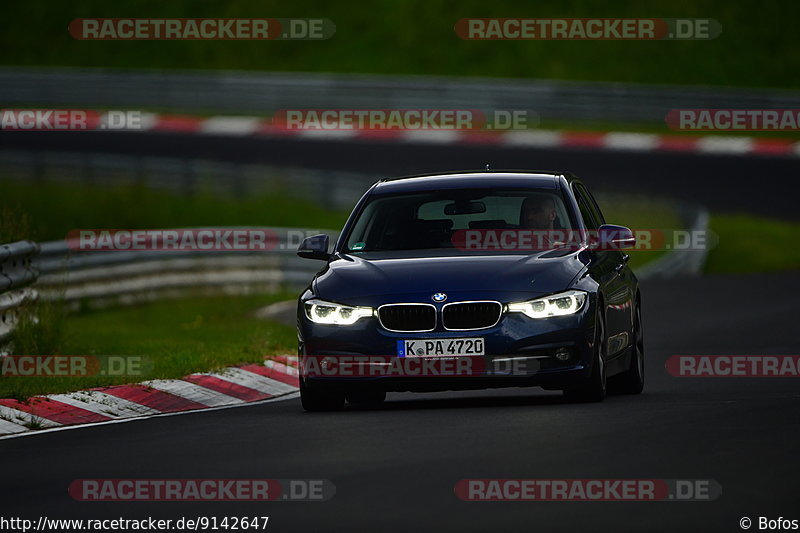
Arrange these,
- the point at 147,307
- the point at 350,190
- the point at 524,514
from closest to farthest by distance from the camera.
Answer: the point at 524,514 < the point at 147,307 < the point at 350,190

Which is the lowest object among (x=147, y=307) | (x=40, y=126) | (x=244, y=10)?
(x=147, y=307)

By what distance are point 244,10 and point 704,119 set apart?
1908 cm

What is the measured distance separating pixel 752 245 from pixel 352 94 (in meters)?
15.5

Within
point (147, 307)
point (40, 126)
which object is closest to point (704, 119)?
point (40, 126)

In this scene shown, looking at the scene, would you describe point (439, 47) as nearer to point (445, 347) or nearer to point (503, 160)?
point (503, 160)

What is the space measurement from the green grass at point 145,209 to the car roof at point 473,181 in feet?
55.7

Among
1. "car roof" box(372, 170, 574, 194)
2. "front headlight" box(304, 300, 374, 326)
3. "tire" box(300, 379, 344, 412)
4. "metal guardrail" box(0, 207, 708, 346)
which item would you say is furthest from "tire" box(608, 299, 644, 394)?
"metal guardrail" box(0, 207, 708, 346)

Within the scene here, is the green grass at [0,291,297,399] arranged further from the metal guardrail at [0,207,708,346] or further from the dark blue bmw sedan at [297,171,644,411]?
the dark blue bmw sedan at [297,171,644,411]

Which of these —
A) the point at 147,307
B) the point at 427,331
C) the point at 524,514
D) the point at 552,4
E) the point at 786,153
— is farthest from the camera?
the point at 552,4

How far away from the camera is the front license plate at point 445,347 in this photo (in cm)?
1189

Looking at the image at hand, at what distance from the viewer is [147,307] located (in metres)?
24.6

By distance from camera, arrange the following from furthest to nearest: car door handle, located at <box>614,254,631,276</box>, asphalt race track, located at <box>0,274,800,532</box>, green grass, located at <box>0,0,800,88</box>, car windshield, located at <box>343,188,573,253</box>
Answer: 1. green grass, located at <box>0,0,800,88</box>
2. car door handle, located at <box>614,254,631,276</box>
3. car windshield, located at <box>343,188,573,253</box>
4. asphalt race track, located at <box>0,274,800,532</box>

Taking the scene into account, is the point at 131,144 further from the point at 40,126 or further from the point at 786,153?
the point at 786,153

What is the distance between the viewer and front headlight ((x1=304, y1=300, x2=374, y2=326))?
12109 mm
